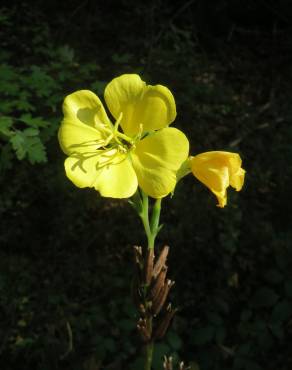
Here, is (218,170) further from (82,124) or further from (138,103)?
(82,124)

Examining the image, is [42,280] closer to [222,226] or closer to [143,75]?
[222,226]

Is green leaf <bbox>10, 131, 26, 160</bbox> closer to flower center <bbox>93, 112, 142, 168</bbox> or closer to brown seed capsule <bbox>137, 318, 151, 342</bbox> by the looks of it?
flower center <bbox>93, 112, 142, 168</bbox>

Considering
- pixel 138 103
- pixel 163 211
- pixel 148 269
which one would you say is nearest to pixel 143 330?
pixel 148 269

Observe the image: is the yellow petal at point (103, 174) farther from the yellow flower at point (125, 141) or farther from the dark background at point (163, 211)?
the dark background at point (163, 211)

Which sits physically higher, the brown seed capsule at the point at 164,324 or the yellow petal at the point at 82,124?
the yellow petal at the point at 82,124

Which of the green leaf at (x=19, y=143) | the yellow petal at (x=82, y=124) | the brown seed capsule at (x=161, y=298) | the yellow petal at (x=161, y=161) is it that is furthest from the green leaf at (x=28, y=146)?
the brown seed capsule at (x=161, y=298)

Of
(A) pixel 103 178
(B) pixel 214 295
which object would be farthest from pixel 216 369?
(A) pixel 103 178
